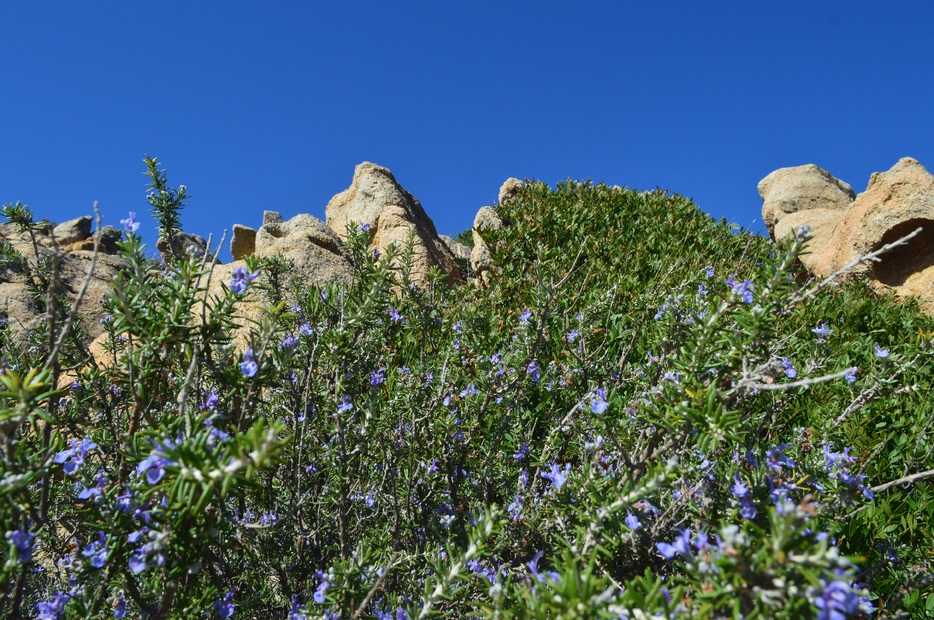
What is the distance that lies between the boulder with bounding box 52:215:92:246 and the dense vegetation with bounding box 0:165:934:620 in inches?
481

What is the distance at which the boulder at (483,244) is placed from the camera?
680 cm

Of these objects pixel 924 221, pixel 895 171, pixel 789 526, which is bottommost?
pixel 789 526

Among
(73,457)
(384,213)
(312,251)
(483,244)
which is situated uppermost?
(384,213)

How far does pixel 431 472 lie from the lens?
9.09 feet

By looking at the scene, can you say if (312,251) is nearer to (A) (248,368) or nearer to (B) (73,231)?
(A) (248,368)

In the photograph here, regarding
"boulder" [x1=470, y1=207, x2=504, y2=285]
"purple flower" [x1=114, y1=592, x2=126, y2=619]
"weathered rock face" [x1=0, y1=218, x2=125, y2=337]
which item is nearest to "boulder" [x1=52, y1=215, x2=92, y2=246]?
"weathered rock face" [x1=0, y1=218, x2=125, y2=337]

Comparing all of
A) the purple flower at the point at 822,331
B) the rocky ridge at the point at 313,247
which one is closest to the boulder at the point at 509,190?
the rocky ridge at the point at 313,247

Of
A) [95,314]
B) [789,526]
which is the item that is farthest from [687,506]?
[95,314]

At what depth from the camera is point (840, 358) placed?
411 cm

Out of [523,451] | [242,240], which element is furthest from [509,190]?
[523,451]

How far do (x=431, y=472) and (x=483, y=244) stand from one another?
187 inches

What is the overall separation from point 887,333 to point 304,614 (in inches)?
208

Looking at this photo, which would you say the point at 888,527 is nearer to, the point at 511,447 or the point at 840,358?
Answer: the point at 840,358

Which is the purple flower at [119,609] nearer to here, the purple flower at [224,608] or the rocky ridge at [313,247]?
the purple flower at [224,608]
